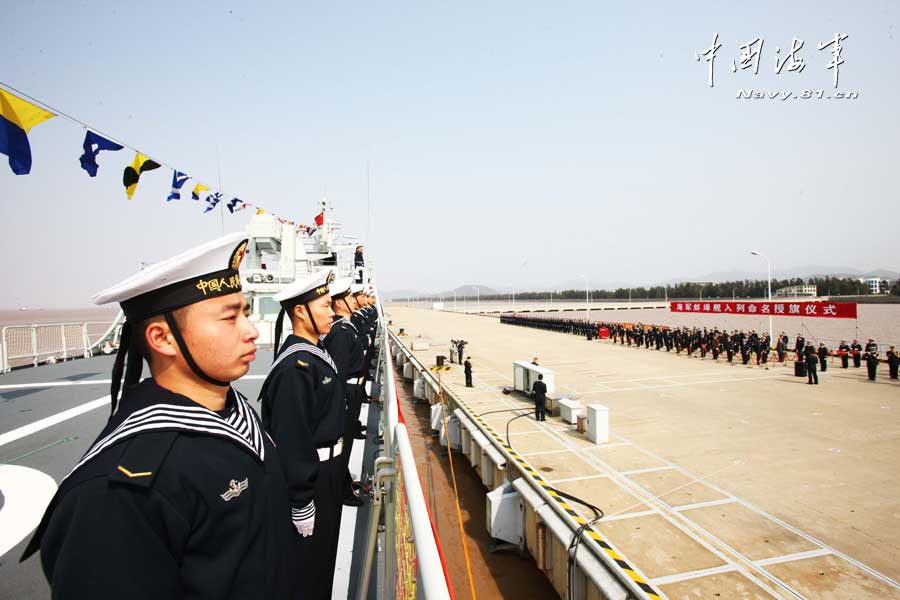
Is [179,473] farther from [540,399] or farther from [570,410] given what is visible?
[570,410]

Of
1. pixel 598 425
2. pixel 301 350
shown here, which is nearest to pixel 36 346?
pixel 301 350

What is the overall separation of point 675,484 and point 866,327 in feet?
124

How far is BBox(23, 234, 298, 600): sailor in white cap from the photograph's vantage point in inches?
43.4

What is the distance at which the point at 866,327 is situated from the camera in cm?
3388

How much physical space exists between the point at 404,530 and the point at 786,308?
98.3 ft

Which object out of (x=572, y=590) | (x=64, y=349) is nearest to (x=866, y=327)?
(x=572, y=590)

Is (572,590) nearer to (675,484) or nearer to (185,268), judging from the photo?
(675,484)

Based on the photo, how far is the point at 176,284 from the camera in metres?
1.64

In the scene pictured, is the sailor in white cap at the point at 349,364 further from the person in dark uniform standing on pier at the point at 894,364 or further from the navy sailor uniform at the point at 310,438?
the person in dark uniform standing on pier at the point at 894,364

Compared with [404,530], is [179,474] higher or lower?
higher

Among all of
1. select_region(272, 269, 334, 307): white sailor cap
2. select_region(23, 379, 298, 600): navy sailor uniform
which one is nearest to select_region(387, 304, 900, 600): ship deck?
select_region(272, 269, 334, 307): white sailor cap

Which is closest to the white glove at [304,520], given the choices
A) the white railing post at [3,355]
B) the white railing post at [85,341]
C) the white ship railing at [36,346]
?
the white ship railing at [36,346]

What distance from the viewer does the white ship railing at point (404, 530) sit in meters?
1.21

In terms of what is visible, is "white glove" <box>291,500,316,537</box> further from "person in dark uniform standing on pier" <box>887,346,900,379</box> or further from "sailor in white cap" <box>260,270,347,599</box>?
"person in dark uniform standing on pier" <box>887,346,900,379</box>
